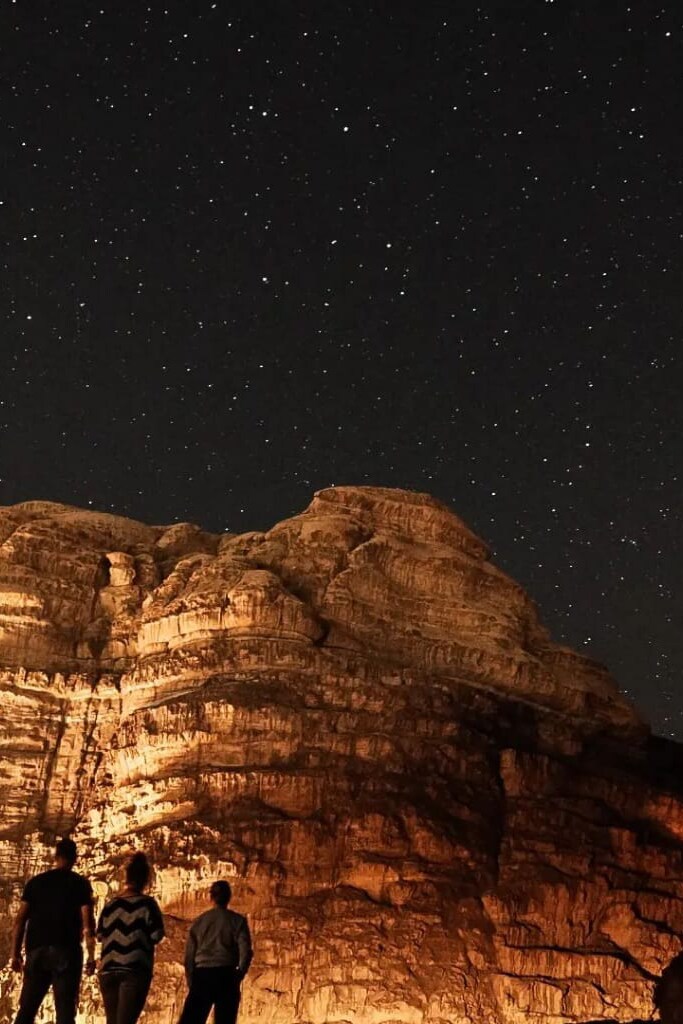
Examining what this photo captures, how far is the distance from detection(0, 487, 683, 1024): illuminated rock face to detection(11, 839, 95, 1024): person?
→ 26818 millimetres

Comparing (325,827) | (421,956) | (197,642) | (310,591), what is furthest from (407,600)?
(421,956)

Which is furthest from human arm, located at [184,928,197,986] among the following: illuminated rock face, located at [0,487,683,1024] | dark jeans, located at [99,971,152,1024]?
illuminated rock face, located at [0,487,683,1024]

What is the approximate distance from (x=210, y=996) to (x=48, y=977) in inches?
80.0

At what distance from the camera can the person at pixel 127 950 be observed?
48.9ft

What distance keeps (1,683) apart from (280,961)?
1794 centimetres

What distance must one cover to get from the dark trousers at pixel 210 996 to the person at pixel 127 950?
792 mm

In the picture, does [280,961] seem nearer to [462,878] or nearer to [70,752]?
[462,878]

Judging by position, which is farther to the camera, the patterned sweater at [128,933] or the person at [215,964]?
the person at [215,964]

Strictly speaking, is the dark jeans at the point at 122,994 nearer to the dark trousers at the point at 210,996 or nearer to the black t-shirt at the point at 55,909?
the black t-shirt at the point at 55,909

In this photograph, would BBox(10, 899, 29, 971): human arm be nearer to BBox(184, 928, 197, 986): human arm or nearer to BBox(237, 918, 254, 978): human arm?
BBox(184, 928, 197, 986): human arm

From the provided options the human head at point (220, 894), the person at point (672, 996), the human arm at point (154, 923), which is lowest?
the person at point (672, 996)

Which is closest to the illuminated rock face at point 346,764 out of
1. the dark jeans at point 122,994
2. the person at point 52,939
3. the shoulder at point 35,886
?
the person at point 52,939

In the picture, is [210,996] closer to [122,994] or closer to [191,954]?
[191,954]

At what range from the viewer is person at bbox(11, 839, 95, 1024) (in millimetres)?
15023
